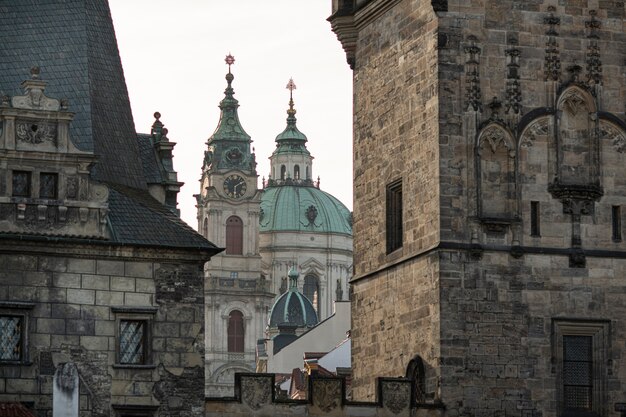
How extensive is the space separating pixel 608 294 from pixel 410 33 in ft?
23.0

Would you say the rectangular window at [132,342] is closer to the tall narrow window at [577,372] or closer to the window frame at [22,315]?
the window frame at [22,315]

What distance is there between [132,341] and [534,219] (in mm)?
9315

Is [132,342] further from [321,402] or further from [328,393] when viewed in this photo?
[328,393]

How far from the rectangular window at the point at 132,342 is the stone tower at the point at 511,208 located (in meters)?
6.41

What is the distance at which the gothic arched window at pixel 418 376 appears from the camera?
151ft

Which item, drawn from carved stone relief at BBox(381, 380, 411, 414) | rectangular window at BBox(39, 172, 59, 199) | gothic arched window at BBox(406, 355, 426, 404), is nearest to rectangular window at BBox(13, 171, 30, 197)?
rectangular window at BBox(39, 172, 59, 199)

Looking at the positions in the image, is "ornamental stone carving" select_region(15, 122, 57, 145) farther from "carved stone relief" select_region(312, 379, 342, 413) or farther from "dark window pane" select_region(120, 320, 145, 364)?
"carved stone relief" select_region(312, 379, 342, 413)

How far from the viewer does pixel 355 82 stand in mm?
51219

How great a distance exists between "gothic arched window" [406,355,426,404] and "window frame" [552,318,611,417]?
8.90ft

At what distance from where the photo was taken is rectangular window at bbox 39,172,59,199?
41.9 m

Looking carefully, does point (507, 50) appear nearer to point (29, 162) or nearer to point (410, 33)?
point (410, 33)

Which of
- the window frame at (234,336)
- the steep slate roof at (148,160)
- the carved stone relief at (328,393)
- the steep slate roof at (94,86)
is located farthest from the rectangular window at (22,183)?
the window frame at (234,336)

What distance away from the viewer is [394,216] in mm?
48562

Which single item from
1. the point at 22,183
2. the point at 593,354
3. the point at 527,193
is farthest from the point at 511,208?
the point at 22,183
